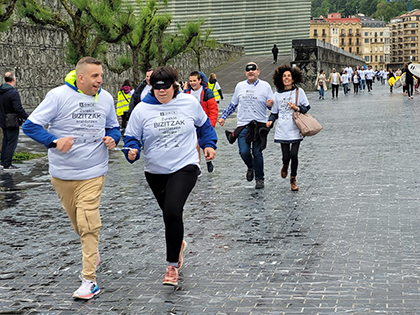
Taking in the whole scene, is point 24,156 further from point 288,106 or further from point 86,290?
point 86,290

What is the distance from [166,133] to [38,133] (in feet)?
3.11

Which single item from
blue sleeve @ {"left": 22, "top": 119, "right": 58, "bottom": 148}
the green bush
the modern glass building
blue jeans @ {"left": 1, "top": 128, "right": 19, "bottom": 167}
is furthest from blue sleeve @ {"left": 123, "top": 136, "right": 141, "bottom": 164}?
the modern glass building

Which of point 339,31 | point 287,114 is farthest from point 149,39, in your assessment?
point 339,31

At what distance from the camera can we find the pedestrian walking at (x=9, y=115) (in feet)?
42.2

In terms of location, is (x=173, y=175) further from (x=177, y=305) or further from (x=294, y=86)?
(x=294, y=86)

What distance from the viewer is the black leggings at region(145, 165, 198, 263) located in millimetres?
5371

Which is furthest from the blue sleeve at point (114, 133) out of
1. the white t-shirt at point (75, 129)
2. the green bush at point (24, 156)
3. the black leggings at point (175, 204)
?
the green bush at point (24, 156)

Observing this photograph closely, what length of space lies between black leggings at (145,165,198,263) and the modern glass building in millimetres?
84148

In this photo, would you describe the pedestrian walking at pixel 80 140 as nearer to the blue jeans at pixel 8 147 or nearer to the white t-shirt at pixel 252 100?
the white t-shirt at pixel 252 100

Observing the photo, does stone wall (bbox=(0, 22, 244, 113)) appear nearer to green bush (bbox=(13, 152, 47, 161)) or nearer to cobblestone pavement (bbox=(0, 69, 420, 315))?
green bush (bbox=(13, 152, 47, 161))

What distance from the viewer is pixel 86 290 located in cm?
497

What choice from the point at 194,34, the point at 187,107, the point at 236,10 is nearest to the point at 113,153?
the point at 187,107

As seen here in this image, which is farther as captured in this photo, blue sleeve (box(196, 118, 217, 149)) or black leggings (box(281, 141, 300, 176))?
black leggings (box(281, 141, 300, 176))

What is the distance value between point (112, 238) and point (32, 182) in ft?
15.5
